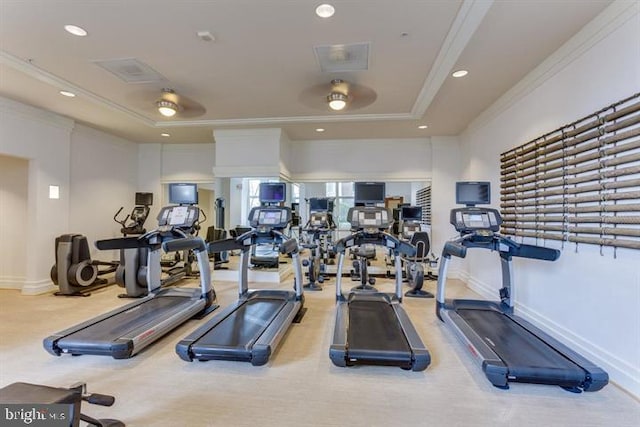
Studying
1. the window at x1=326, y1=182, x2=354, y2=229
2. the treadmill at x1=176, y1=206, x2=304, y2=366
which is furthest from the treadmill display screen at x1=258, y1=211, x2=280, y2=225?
A: the window at x1=326, y1=182, x2=354, y2=229

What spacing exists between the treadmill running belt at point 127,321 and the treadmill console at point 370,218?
251 centimetres

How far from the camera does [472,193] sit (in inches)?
146

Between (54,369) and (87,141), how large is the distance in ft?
16.7

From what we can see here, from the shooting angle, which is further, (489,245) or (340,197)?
(340,197)

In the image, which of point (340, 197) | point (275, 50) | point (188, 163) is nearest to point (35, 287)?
point (188, 163)

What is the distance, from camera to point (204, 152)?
725cm

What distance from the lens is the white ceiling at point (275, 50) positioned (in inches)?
102

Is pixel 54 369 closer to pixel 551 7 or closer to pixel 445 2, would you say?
pixel 445 2

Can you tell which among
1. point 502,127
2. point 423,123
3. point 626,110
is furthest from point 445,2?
point 423,123

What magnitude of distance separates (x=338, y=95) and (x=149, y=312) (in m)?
3.67

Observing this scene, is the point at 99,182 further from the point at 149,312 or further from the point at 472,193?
the point at 472,193

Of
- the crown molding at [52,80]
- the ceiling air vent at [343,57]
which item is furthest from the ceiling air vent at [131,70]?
the ceiling air vent at [343,57]

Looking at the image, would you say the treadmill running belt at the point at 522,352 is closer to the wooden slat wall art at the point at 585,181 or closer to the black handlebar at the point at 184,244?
the wooden slat wall art at the point at 585,181

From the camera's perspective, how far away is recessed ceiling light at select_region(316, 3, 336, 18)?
253 centimetres
